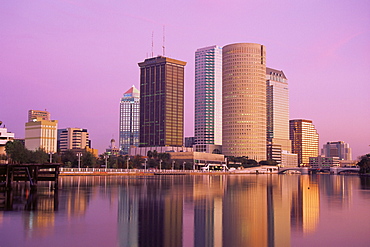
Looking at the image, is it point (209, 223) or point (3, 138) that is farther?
A: point (3, 138)

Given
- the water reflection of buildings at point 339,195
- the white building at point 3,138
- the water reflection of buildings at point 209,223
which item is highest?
the white building at point 3,138

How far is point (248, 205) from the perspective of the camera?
48500 mm

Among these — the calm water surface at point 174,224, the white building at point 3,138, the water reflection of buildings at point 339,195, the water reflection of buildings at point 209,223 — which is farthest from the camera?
the white building at point 3,138

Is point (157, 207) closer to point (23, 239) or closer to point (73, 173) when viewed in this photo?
point (23, 239)

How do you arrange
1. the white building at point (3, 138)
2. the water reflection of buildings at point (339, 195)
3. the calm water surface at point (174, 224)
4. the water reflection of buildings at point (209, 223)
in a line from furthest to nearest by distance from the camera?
1. the white building at point (3, 138)
2. the water reflection of buildings at point (339, 195)
3. the water reflection of buildings at point (209, 223)
4. the calm water surface at point (174, 224)

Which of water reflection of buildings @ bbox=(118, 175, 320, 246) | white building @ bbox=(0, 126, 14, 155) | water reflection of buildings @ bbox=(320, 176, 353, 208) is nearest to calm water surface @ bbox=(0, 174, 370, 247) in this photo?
water reflection of buildings @ bbox=(118, 175, 320, 246)

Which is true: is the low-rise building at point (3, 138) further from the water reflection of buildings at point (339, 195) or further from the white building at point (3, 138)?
the water reflection of buildings at point (339, 195)

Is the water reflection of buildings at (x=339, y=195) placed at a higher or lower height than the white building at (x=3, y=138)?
lower

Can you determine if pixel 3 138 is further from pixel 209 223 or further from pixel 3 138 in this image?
pixel 209 223

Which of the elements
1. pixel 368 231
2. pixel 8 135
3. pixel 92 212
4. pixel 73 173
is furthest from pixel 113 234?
pixel 8 135

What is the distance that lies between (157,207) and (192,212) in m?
4.69

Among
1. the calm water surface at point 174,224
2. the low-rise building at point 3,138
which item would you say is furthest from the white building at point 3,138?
the calm water surface at point 174,224

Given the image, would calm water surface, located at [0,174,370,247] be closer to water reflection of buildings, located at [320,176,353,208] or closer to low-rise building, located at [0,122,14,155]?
water reflection of buildings, located at [320,176,353,208]

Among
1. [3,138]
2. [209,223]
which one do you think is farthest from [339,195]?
[3,138]
